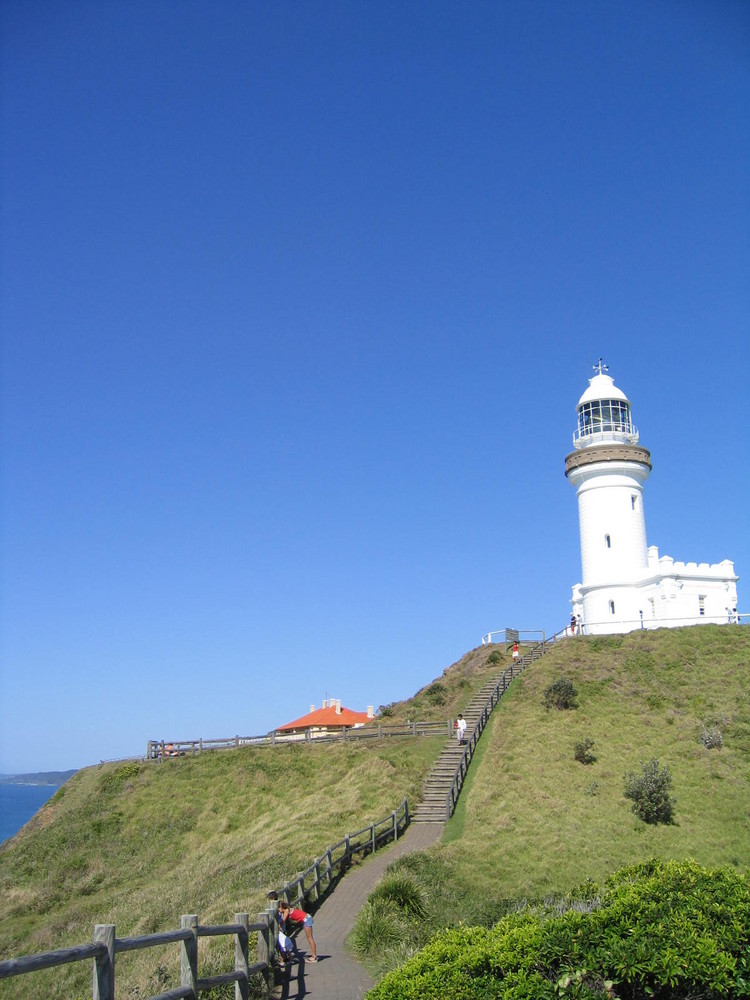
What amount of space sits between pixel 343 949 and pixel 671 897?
7731mm

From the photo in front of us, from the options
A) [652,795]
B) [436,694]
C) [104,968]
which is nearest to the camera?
[104,968]

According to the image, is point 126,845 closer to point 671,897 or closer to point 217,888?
point 217,888

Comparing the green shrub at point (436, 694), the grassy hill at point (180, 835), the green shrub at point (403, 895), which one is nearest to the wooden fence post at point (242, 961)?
the grassy hill at point (180, 835)

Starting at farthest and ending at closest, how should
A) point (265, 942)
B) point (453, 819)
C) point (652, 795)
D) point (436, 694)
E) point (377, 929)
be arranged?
point (436, 694) < point (453, 819) < point (652, 795) < point (377, 929) < point (265, 942)

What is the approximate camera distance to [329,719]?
6250cm

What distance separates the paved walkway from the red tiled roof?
36202 millimetres

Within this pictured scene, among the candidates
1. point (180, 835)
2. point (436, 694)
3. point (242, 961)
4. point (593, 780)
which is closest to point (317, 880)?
point (242, 961)

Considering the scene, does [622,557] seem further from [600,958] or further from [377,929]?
[600,958]

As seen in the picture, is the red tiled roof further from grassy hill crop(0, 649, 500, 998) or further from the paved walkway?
the paved walkway

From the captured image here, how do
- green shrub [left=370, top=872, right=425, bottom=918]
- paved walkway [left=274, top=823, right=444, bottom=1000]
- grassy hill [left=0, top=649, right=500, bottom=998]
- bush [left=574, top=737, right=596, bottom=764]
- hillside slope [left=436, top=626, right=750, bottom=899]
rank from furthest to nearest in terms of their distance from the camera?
bush [left=574, top=737, right=596, bottom=764] < hillside slope [left=436, top=626, right=750, bottom=899] < grassy hill [left=0, top=649, right=500, bottom=998] < green shrub [left=370, top=872, right=425, bottom=918] < paved walkway [left=274, top=823, right=444, bottom=1000]

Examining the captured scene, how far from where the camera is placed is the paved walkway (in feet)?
42.2

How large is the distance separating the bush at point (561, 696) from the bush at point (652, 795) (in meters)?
9.11

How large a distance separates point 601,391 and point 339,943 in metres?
40.4

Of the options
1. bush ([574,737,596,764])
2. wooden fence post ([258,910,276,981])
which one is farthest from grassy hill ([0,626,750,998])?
wooden fence post ([258,910,276,981])
